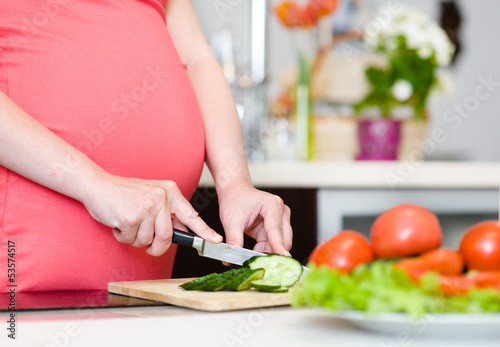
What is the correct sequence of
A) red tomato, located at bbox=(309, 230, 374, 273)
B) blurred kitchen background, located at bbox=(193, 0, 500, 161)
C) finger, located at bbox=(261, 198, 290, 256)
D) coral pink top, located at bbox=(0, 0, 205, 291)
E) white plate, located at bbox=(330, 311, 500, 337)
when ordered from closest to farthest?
1. white plate, located at bbox=(330, 311, 500, 337)
2. red tomato, located at bbox=(309, 230, 374, 273)
3. coral pink top, located at bbox=(0, 0, 205, 291)
4. finger, located at bbox=(261, 198, 290, 256)
5. blurred kitchen background, located at bbox=(193, 0, 500, 161)

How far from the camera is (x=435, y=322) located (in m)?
0.48

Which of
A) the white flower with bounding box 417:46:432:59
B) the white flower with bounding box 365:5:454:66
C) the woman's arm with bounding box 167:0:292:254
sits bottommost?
the woman's arm with bounding box 167:0:292:254

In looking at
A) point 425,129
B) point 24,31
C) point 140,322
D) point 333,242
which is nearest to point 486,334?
point 333,242

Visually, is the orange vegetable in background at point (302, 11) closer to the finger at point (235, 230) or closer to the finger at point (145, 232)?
the finger at point (235, 230)

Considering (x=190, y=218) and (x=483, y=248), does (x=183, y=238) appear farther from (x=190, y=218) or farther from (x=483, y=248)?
(x=483, y=248)

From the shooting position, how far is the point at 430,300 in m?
0.48

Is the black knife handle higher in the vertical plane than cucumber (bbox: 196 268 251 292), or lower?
higher

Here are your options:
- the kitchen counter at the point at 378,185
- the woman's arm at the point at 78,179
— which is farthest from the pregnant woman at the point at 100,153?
the kitchen counter at the point at 378,185

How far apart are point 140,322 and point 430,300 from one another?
0.27m

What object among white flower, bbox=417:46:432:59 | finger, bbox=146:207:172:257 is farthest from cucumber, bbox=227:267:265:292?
white flower, bbox=417:46:432:59

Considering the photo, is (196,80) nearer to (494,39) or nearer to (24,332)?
(24,332)

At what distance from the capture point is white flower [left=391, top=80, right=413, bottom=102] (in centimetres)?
200

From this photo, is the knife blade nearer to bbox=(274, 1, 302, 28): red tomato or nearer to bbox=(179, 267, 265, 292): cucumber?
bbox=(179, 267, 265, 292): cucumber

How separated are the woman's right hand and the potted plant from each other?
1.25 metres
